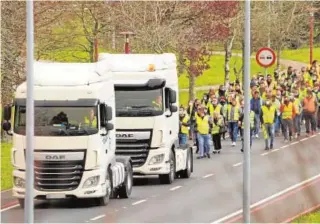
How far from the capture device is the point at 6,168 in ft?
104

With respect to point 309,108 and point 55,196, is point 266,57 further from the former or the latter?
point 55,196

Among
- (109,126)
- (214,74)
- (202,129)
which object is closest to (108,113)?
(109,126)

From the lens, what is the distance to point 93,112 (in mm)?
24500

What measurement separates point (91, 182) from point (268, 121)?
1365 centimetres

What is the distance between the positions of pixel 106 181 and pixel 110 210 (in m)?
0.64

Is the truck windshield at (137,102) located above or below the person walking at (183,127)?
above

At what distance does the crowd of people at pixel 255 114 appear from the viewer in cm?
3550

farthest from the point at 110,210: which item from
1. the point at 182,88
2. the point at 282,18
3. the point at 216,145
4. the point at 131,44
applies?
the point at 182,88

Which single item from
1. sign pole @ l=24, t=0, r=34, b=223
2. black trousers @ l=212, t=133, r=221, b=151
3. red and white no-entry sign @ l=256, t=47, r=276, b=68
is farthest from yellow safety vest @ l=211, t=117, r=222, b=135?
sign pole @ l=24, t=0, r=34, b=223

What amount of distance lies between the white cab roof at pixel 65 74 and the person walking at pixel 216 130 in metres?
11.6

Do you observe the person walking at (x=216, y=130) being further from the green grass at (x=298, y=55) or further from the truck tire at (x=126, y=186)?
the green grass at (x=298, y=55)

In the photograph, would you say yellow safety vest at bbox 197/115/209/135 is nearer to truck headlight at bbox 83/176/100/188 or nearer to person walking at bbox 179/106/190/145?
person walking at bbox 179/106/190/145

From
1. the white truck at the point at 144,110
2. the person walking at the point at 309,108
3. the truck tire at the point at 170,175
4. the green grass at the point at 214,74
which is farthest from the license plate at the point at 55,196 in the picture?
the green grass at the point at 214,74

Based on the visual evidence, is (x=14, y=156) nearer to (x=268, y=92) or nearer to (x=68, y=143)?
(x=68, y=143)
